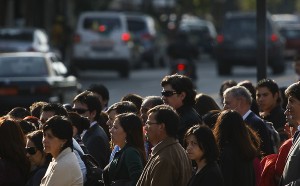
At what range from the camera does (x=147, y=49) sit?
44094 millimetres

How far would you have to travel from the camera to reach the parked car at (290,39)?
166 feet

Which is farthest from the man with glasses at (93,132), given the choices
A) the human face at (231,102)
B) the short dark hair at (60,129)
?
the short dark hair at (60,129)

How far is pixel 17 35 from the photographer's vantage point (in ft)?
111

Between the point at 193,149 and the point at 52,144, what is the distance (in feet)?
3.61

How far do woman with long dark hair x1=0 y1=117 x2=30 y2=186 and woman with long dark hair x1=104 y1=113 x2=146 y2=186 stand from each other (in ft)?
2.21

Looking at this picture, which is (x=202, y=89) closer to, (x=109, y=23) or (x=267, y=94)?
(x=109, y=23)

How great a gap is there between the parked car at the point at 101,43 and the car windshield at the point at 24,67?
1277cm

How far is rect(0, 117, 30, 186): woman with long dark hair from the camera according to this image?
31.2 feet

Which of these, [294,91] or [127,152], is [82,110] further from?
[294,91]

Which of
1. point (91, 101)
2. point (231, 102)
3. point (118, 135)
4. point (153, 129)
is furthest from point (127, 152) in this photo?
→ point (91, 101)

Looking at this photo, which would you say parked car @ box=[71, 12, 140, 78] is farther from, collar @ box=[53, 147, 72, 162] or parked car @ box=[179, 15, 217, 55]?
collar @ box=[53, 147, 72, 162]

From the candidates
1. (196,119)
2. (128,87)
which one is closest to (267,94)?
(196,119)

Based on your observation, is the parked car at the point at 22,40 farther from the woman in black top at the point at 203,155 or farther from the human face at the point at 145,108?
the woman in black top at the point at 203,155

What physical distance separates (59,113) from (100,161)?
695 millimetres
